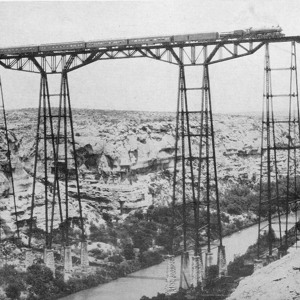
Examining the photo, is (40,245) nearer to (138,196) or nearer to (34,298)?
(34,298)

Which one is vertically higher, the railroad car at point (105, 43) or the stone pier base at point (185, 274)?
the railroad car at point (105, 43)

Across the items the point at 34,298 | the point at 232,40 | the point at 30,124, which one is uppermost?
the point at 232,40

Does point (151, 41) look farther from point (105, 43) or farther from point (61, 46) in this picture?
point (61, 46)

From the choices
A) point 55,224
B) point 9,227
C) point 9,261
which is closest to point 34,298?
point 9,261

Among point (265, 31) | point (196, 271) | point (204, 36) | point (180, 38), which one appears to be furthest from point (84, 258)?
point (265, 31)

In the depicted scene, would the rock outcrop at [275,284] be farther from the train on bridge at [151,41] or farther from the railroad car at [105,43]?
the railroad car at [105,43]

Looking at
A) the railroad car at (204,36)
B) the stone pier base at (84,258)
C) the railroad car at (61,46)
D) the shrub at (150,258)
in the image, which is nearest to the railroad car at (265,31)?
the railroad car at (204,36)

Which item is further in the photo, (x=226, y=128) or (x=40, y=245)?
(x=226, y=128)
